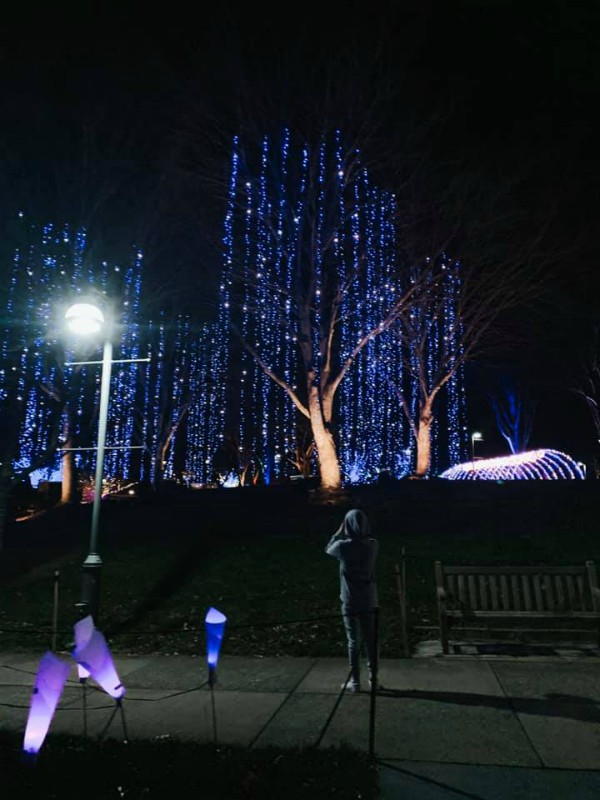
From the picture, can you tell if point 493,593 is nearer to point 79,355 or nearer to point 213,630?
point 213,630

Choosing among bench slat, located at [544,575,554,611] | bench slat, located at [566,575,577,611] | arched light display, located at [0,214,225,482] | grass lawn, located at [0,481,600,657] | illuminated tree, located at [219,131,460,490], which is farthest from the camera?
illuminated tree, located at [219,131,460,490]

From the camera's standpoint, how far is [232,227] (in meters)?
21.4

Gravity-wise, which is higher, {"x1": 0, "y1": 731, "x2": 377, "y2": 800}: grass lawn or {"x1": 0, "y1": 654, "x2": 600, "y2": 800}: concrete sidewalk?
{"x1": 0, "y1": 731, "x2": 377, "y2": 800}: grass lawn

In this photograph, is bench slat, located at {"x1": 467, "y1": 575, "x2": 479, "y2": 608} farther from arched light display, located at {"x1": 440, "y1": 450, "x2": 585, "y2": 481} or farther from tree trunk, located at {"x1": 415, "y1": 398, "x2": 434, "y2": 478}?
arched light display, located at {"x1": 440, "y1": 450, "x2": 585, "y2": 481}

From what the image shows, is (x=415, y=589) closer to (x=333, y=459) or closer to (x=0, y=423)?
(x=333, y=459)

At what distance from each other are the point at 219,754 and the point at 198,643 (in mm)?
4180

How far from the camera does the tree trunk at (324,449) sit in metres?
20.7

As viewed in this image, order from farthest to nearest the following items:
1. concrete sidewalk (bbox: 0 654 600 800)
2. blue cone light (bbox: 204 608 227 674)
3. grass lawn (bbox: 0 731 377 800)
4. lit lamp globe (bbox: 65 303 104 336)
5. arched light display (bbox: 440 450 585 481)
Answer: arched light display (bbox: 440 450 585 481) → lit lamp globe (bbox: 65 303 104 336) → blue cone light (bbox: 204 608 227 674) → concrete sidewalk (bbox: 0 654 600 800) → grass lawn (bbox: 0 731 377 800)

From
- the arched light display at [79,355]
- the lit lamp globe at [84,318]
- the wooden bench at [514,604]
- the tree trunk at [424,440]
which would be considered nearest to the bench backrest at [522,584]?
the wooden bench at [514,604]

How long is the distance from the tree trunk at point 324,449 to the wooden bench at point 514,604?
478 inches

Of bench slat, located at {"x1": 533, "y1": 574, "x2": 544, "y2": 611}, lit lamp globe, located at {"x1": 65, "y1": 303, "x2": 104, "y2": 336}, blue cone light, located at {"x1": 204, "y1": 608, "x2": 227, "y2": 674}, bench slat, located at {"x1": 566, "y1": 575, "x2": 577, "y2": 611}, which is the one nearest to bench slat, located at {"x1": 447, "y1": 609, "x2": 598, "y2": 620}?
bench slat, located at {"x1": 533, "y1": 574, "x2": 544, "y2": 611}

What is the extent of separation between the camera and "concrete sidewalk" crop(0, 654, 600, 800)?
448 centimetres

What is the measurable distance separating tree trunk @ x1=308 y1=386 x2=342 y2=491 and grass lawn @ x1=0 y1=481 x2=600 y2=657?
4.03 ft

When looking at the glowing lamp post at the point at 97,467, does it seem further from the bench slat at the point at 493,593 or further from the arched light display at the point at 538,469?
the arched light display at the point at 538,469
